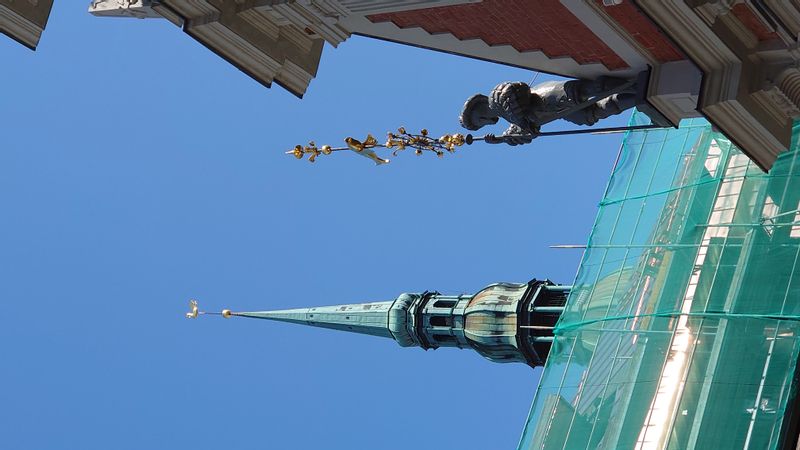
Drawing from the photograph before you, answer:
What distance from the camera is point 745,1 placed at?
572 inches

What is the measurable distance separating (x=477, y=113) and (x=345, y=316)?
42.8 meters

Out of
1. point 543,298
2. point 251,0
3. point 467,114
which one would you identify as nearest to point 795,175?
point 467,114

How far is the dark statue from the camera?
1730 cm

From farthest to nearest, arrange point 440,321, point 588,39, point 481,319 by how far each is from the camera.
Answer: point 440,321 → point 481,319 → point 588,39

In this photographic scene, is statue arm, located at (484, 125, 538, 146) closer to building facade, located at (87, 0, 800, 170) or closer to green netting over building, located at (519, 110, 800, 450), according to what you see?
building facade, located at (87, 0, 800, 170)

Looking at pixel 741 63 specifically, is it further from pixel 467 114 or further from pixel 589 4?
pixel 467 114

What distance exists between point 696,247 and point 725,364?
318cm

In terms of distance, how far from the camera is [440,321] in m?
54.8

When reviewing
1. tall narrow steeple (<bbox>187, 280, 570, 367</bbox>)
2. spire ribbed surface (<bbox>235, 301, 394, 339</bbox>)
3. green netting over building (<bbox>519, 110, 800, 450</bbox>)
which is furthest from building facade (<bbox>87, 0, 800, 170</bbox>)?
spire ribbed surface (<bbox>235, 301, 394, 339</bbox>)

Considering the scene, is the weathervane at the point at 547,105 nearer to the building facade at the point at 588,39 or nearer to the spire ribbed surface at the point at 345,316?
the building facade at the point at 588,39

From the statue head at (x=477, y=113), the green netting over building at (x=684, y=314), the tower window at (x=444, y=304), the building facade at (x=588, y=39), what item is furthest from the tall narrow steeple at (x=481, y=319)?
the building facade at (x=588, y=39)

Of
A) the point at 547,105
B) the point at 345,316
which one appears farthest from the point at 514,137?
the point at 345,316

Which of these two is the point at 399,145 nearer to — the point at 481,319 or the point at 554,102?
the point at 554,102

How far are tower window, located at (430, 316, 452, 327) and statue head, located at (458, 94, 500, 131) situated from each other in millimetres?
34815
